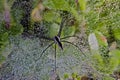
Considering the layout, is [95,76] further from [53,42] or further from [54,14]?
[54,14]

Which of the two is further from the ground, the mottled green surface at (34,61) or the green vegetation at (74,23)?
the green vegetation at (74,23)

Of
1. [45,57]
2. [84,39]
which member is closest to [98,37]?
[84,39]

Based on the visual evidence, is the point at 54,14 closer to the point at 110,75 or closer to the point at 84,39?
the point at 84,39

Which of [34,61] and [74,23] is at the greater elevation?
[74,23]

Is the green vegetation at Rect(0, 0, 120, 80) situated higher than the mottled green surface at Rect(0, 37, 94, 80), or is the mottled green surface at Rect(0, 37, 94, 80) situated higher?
the green vegetation at Rect(0, 0, 120, 80)

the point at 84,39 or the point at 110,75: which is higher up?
the point at 84,39

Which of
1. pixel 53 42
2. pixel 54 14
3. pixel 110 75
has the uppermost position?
pixel 54 14

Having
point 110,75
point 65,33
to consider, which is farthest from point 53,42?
point 110,75
